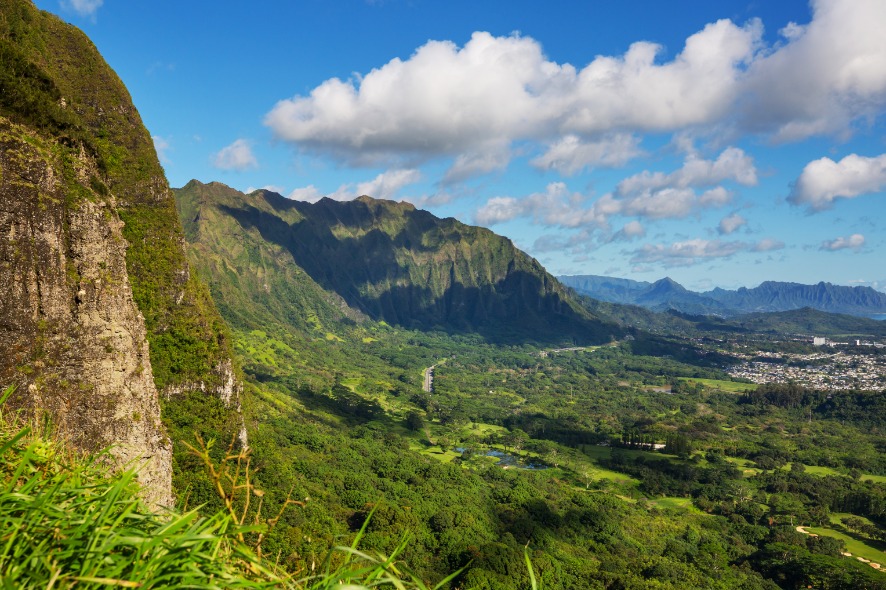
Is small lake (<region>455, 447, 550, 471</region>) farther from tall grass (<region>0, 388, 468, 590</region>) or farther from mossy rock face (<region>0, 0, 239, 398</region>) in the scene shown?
tall grass (<region>0, 388, 468, 590</region>)

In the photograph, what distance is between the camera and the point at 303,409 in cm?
8825

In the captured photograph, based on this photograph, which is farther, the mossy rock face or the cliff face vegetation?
the mossy rock face

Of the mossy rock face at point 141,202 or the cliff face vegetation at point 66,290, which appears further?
the mossy rock face at point 141,202

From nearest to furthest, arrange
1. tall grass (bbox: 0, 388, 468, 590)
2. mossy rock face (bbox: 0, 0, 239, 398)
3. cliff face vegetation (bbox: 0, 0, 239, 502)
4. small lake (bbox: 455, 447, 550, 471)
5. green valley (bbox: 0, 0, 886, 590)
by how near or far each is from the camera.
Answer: tall grass (bbox: 0, 388, 468, 590) → green valley (bbox: 0, 0, 886, 590) → cliff face vegetation (bbox: 0, 0, 239, 502) → mossy rock face (bbox: 0, 0, 239, 398) → small lake (bbox: 455, 447, 550, 471)

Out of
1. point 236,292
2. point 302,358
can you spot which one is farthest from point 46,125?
point 236,292

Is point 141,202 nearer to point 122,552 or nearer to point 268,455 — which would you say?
point 268,455

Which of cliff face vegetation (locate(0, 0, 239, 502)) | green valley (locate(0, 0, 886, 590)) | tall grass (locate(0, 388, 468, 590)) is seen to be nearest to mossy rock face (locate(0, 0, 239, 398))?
green valley (locate(0, 0, 886, 590))

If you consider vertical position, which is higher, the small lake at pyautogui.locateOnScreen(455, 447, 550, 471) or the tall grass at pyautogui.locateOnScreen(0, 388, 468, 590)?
the tall grass at pyautogui.locateOnScreen(0, 388, 468, 590)

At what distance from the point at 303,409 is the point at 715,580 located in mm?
64854

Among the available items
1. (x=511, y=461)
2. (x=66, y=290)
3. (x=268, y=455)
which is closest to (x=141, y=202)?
(x=268, y=455)

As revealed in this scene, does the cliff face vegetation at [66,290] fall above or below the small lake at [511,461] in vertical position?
above

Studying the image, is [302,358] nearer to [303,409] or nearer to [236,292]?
[236,292]

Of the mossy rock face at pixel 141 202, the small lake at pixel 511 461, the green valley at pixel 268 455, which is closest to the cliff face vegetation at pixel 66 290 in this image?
the green valley at pixel 268 455

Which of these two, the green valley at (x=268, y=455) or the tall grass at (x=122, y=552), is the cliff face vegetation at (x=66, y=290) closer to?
the green valley at (x=268, y=455)
